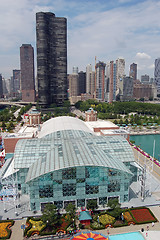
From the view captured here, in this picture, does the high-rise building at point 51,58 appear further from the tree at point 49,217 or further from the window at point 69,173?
the tree at point 49,217

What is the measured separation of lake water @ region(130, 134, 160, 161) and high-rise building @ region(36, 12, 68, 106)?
80.9m

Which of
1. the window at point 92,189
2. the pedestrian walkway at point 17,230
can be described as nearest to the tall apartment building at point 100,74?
the window at point 92,189

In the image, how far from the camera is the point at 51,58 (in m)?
147

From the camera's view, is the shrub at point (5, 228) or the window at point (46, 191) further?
the window at point (46, 191)

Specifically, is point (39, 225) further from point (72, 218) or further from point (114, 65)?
point (114, 65)

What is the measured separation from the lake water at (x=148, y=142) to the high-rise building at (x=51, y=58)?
8087cm

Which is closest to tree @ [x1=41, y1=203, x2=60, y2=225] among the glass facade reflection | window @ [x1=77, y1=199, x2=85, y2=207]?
the glass facade reflection

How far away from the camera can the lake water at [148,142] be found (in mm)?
68438

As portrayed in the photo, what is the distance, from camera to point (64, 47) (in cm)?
14788

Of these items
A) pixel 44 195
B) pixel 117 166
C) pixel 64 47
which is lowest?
pixel 44 195

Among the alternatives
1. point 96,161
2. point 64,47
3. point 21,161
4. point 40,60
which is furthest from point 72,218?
point 64,47

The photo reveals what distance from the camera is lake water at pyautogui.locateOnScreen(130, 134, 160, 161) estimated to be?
68.4 meters

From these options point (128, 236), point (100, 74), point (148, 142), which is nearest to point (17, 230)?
point (128, 236)

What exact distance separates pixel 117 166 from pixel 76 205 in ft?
31.4
